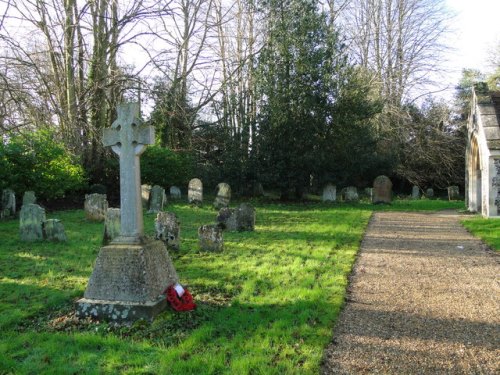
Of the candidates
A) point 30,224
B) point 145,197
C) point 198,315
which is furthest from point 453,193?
point 198,315

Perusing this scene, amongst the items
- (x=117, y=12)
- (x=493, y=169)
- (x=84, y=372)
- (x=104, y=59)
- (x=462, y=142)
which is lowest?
(x=84, y=372)

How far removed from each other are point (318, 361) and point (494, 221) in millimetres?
12248

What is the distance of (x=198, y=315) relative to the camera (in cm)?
500

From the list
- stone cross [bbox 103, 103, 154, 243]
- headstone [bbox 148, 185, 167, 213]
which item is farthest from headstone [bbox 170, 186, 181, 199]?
stone cross [bbox 103, 103, 154, 243]

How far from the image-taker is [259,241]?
1012 cm

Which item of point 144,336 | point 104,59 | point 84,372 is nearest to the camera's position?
point 84,372

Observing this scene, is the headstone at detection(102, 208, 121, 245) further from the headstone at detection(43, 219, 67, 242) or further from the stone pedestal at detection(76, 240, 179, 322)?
the stone pedestal at detection(76, 240, 179, 322)

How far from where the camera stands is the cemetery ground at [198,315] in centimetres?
380

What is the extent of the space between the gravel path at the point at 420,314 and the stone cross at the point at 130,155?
2.54m

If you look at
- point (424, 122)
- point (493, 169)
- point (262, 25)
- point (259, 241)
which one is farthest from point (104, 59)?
point (424, 122)

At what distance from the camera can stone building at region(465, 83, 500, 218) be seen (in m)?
14.7

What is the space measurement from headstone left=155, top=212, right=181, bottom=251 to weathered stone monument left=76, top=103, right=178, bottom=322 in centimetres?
336

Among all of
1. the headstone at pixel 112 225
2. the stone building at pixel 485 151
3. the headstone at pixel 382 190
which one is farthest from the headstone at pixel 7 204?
the headstone at pixel 382 190

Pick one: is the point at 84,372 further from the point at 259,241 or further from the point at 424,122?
the point at 424,122
